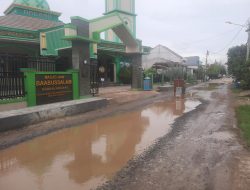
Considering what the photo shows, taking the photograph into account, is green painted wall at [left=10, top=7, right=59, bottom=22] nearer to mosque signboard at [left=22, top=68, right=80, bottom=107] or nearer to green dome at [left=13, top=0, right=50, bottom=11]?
green dome at [left=13, top=0, right=50, bottom=11]

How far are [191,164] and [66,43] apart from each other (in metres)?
15.4

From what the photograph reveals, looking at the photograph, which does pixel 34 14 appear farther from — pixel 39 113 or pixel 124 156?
pixel 124 156

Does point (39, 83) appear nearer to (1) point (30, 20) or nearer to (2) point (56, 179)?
(2) point (56, 179)

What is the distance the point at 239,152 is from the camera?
5.93 meters

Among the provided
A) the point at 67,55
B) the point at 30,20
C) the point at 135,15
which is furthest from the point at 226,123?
the point at 135,15

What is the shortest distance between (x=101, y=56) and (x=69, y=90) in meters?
14.5

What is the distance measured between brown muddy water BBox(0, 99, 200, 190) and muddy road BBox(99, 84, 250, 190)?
1.26ft

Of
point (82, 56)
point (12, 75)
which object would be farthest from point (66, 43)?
point (12, 75)

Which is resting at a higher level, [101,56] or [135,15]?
[135,15]

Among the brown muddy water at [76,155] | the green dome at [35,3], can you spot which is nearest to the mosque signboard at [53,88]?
the brown muddy water at [76,155]

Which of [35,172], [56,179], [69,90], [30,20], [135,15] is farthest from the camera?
[135,15]

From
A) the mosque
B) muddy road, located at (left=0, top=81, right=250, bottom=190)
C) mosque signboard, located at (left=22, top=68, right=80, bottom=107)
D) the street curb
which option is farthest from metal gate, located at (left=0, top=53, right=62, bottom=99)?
muddy road, located at (left=0, top=81, right=250, bottom=190)

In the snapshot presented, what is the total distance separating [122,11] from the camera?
30.2 metres

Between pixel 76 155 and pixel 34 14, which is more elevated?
pixel 34 14
